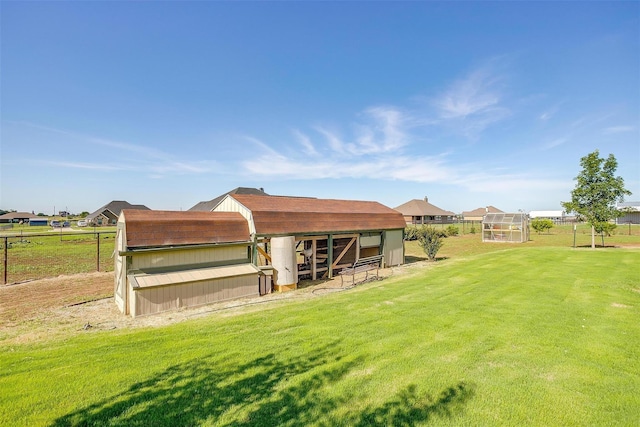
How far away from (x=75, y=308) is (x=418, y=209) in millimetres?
55662

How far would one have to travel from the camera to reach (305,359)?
5.29 meters

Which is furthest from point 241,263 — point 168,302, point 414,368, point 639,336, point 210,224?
point 639,336

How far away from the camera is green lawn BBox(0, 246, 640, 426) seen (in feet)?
Result: 12.5

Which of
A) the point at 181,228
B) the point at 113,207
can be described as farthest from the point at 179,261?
the point at 113,207

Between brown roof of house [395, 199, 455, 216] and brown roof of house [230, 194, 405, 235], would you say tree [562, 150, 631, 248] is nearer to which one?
brown roof of house [230, 194, 405, 235]

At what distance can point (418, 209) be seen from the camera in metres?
58.0

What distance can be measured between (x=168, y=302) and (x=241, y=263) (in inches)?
117

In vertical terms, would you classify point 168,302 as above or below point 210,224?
below

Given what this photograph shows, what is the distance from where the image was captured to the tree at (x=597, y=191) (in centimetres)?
2233

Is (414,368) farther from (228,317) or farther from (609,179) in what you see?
(609,179)

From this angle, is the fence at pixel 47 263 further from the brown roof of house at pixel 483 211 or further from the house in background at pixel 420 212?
the brown roof of house at pixel 483 211

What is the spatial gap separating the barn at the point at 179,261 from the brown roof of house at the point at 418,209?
50.2m

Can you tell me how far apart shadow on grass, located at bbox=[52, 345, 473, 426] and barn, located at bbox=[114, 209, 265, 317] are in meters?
4.88

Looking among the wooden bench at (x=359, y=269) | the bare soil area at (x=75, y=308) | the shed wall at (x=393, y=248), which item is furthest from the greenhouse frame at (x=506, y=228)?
the bare soil area at (x=75, y=308)
